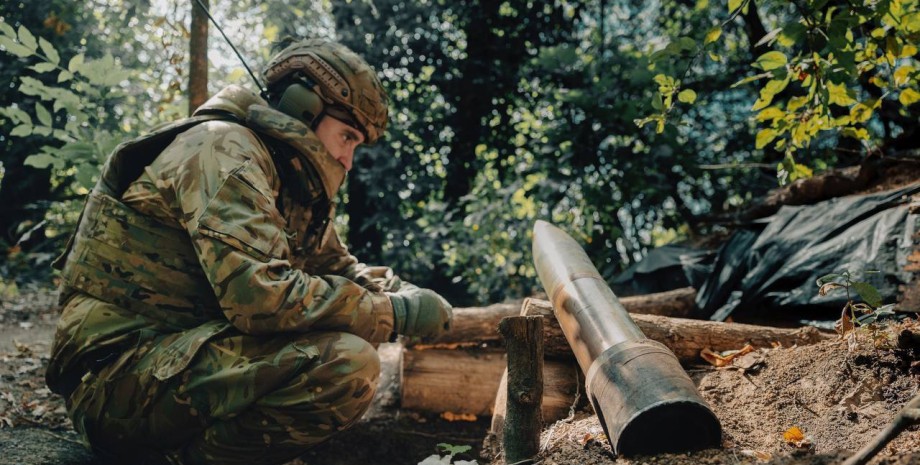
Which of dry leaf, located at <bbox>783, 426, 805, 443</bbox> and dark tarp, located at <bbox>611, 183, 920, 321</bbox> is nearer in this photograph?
dry leaf, located at <bbox>783, 426, 805, 443</bbox>

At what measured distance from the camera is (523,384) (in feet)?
6.19

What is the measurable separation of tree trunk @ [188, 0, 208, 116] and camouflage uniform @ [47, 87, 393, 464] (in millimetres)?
1933

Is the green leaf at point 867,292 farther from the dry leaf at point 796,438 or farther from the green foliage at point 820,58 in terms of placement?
the green foliage at point 820,58

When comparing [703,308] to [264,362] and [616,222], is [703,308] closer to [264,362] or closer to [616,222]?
[616,222]

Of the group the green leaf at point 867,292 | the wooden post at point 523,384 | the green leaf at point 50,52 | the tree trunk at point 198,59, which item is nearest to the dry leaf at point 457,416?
the wooden post at point 523,384

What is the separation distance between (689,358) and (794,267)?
1.05 m

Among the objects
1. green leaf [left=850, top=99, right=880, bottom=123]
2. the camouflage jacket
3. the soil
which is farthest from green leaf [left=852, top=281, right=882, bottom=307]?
the camouflage jacket

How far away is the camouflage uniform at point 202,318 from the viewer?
2082 millimetres

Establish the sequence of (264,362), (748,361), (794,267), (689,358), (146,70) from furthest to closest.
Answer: (146,70) < (794,267) < (689,358) < (748,361) < (264,362)

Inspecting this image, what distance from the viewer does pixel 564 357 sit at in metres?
2.73

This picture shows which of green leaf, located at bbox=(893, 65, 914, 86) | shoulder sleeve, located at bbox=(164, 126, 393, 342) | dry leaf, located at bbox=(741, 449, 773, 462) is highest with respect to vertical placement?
green leaf, located at bbox=(893, 65, 914, 86)

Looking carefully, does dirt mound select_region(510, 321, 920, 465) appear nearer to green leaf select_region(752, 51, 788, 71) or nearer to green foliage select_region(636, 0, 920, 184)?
green foliage select_region(636, 0, 920, 184)

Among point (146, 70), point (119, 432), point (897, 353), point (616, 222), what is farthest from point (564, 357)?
point (146, 70)

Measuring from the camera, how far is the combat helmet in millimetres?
2559
